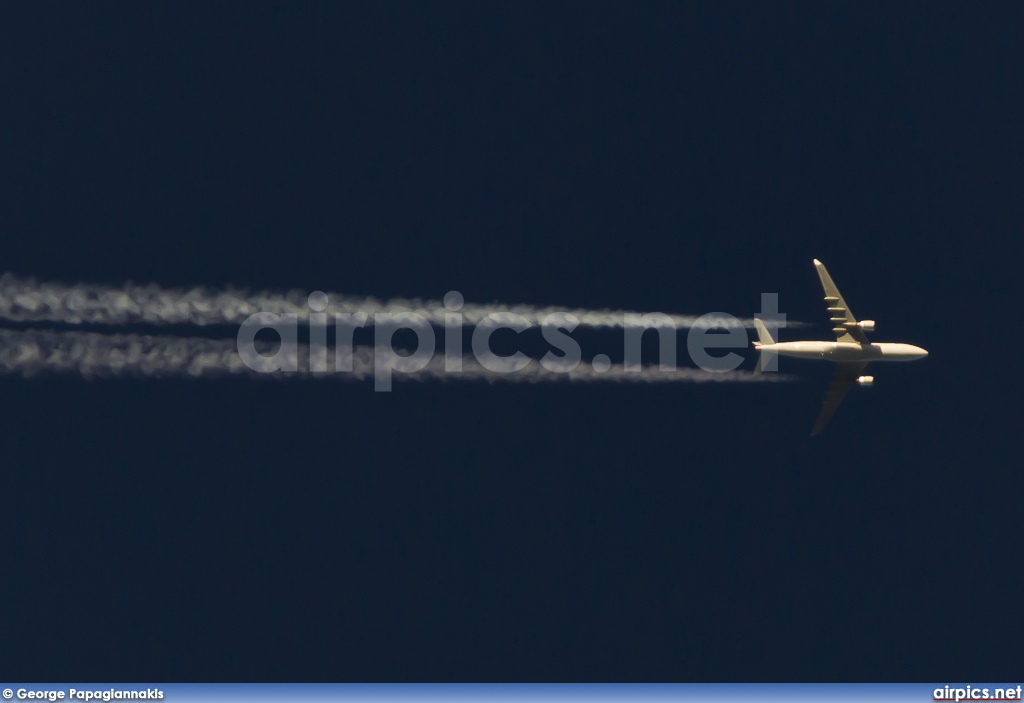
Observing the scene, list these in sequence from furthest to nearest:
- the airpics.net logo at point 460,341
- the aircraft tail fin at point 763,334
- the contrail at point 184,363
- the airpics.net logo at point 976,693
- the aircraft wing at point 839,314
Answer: the airpics.net logo at point 976,693 < the aircraft tail fin at point 763,334 < the aircraft wing at point 839,314 < the airpics.net logo at point 460,341 < the contrail at point 184,363

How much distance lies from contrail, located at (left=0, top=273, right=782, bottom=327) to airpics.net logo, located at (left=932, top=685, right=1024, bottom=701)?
19.5 meters

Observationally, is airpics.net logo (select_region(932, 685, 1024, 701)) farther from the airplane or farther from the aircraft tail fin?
the aircraft tail fin

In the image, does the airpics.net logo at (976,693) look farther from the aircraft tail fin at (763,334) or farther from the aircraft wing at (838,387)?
the aircraft tail fin at (763,334)

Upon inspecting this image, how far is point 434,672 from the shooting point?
5409 cm

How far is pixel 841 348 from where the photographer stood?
2008 inches

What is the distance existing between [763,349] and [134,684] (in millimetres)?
34544

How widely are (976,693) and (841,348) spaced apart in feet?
60.9

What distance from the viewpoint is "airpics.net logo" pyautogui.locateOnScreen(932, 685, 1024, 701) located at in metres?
53.5

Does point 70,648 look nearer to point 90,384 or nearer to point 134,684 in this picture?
point 134,684

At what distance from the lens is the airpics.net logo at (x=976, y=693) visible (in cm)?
5353

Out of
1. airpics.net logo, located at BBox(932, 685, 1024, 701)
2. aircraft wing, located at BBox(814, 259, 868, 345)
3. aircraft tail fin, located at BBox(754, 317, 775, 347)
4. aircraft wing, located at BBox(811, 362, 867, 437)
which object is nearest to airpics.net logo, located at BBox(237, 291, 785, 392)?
aircraft tail fin, located at BBox(754, 317, 775, 347)

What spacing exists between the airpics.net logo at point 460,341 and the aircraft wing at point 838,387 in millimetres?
3491

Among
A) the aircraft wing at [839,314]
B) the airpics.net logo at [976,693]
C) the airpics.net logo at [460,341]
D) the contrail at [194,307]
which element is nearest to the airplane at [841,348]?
the aircraft wing at [839,314]

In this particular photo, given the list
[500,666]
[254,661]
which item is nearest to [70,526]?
[254,661]
